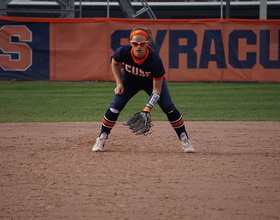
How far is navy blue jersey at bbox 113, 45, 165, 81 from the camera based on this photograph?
5738mm

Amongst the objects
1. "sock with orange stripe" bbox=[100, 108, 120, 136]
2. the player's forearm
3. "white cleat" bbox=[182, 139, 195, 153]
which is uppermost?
the player's forearm

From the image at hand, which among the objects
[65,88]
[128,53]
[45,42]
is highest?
[128,53]

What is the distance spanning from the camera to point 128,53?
5.83 metres

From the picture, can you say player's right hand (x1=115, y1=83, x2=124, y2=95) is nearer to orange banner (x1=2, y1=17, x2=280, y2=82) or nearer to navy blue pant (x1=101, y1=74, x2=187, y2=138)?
navy blue pant (x1=101, y1=74, x2=187, y2=138)

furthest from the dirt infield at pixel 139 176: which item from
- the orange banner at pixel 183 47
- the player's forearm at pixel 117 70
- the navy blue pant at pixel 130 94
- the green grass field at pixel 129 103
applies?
the orange banner at pixel 183 47

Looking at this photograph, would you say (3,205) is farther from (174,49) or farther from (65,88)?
(174,49)

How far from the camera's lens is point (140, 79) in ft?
19.9

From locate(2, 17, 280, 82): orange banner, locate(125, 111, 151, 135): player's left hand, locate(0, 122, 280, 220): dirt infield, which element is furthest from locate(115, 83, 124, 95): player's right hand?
locate(2, 17, 280, 82): orange banner

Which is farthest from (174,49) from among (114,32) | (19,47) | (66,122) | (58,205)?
(58,205)

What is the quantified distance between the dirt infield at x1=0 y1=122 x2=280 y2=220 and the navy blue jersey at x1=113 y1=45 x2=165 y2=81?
1009mm

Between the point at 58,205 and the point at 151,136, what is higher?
the point at 58,205

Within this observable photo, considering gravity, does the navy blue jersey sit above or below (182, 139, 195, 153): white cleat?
above

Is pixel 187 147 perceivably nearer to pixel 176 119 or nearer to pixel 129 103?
pixel 176 119

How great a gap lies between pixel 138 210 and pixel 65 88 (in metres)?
11.3
